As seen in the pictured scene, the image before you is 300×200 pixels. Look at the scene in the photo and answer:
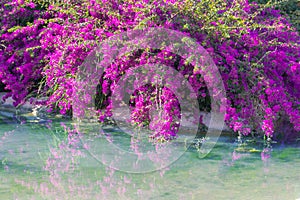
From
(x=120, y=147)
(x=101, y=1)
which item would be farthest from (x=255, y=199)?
(x=101, y=1)

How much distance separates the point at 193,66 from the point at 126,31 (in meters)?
0.92

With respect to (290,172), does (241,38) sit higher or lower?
higher

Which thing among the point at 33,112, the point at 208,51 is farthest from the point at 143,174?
the point at 33,112

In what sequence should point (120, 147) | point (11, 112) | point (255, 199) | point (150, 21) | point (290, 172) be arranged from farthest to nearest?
point (11, 112) < point (150, 21) < point (120, 147) < point (290, 172) < point (255, 199)

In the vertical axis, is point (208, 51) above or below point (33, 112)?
above

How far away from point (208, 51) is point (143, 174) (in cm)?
181

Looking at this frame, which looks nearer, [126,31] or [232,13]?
[126,31]

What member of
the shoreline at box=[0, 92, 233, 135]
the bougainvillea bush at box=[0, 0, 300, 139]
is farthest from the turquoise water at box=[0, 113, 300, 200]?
the bougainvillea bush at box=[0, 0, 300, 139]

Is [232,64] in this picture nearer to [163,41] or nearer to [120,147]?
[163,41]

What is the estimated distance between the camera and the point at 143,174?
4875 mm

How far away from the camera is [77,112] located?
668 centimetres

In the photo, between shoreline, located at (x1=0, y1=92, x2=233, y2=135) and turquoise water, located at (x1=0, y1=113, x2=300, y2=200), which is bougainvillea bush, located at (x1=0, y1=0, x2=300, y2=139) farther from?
turquoise water, located at (x1=0, y1=113, x2=300, y2=200)

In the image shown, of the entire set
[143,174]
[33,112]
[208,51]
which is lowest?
[143,174]

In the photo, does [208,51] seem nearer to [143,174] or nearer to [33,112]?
[143,174]
